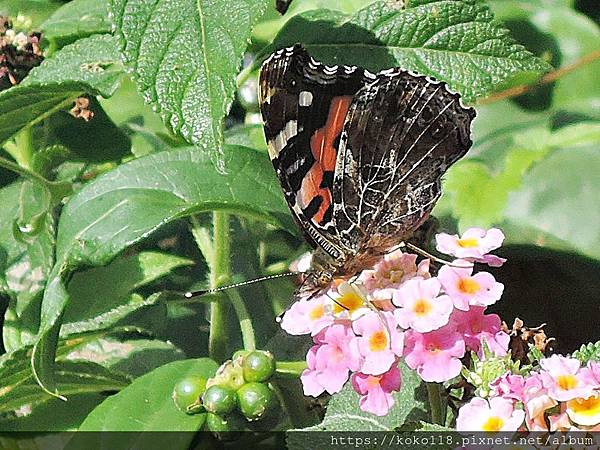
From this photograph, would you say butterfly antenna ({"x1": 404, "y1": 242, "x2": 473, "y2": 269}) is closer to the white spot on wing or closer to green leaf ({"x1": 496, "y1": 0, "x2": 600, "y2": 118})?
the white spot on wing

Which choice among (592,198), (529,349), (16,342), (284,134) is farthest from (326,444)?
(592,198)

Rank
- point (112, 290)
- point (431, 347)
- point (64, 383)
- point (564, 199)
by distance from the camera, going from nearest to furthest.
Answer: point (431, 347), point (64, 383), point (112, 290), point (564, 199)

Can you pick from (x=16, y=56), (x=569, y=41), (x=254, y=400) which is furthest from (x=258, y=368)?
(x=569, y=41)

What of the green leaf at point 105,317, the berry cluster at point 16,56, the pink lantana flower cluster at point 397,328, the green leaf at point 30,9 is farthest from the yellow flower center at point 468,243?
the green leaf at point 30,9

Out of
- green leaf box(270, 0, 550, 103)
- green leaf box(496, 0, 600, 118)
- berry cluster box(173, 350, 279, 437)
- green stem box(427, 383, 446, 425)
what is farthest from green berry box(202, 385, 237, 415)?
green leaf box(496, 0, 600, 118)

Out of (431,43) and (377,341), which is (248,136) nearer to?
(431,43)

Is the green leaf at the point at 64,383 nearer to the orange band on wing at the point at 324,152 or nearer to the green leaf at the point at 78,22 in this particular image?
the orange band on wing at the point at 324,152

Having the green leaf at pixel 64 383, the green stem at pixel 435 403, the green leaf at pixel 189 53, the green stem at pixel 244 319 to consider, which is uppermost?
the green leaf at pixel 189 53
